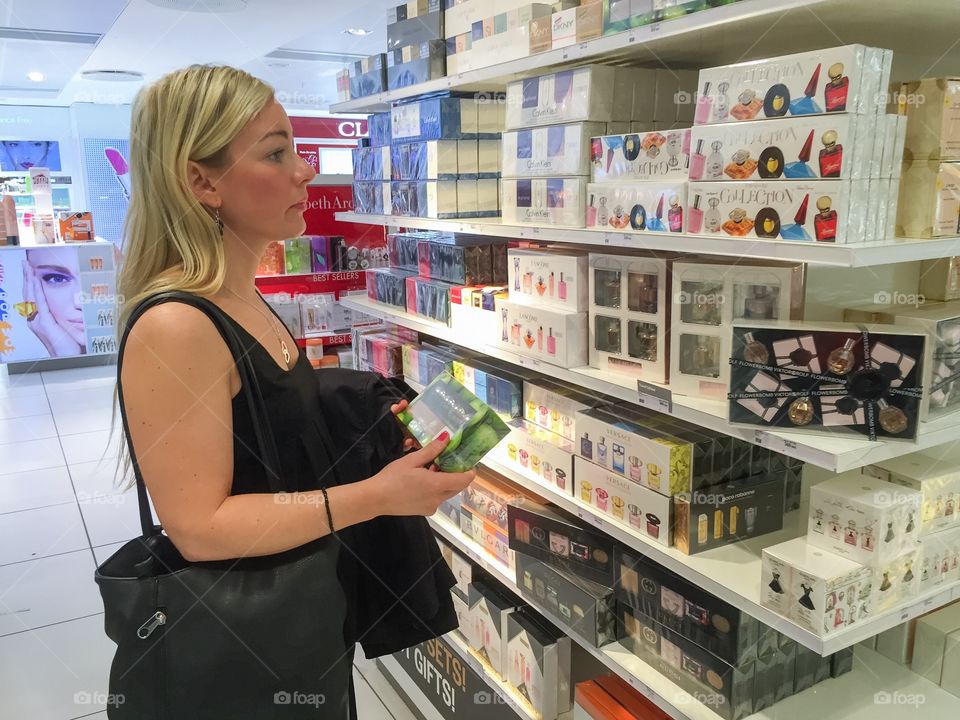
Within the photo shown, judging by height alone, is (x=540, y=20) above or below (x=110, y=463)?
above

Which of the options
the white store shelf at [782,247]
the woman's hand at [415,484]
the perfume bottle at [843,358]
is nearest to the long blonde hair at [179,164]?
the woman's hand at [415,484]

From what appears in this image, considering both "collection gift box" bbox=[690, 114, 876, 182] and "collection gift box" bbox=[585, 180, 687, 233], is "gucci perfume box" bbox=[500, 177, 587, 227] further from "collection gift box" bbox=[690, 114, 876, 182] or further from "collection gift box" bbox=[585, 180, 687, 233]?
"collection gift box" bbox=[690, 114, 876, 182]

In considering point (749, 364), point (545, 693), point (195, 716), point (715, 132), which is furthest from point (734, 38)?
point (545, 693)

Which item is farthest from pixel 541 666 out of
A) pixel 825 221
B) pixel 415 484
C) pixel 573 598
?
pixel 825 221

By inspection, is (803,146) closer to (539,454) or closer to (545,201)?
(545,201)

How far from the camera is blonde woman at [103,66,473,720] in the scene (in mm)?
1229

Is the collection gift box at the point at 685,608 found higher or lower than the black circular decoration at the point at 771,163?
lower

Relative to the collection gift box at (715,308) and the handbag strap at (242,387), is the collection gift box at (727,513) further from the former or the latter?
the handbag strap at (242,387)

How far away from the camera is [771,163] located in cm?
147

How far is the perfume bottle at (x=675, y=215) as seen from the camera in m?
1.70

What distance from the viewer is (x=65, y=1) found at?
249 inches

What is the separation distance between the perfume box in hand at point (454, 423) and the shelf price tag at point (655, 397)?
42 cm

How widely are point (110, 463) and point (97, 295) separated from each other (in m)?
3.33

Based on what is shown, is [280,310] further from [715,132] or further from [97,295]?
[97,295]
